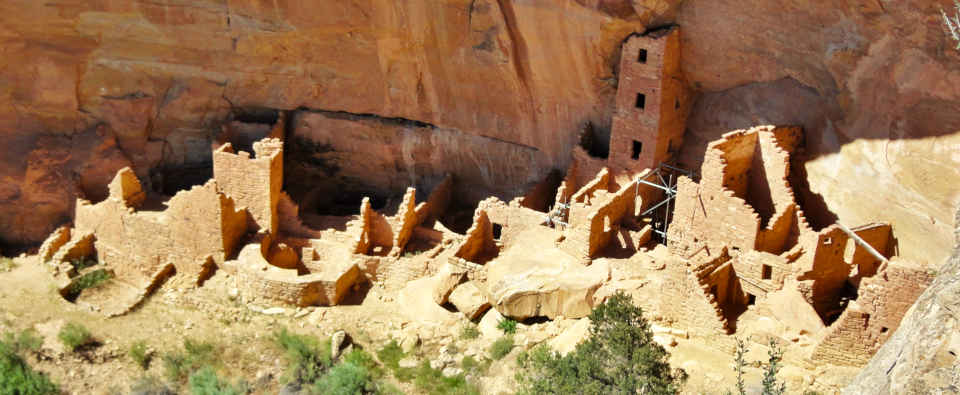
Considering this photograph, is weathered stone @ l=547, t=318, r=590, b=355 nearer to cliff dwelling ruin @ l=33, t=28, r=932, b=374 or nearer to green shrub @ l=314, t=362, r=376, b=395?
cliff dwelling ruin @ l=33, t=28, r=932, b=374

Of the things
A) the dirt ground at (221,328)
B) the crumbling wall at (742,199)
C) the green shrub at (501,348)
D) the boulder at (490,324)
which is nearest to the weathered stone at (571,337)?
the dirt ground at (221,328)

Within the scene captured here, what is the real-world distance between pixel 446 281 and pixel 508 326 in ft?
5.14

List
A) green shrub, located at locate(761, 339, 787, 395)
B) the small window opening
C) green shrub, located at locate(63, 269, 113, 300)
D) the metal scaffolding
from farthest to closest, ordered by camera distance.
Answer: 1. green shrub, located at locate(63, 269, 113, 300)
2. the small window opening
3. the metal scaffolding
4. green shrub, located at locate(761, 339, 787, 395)

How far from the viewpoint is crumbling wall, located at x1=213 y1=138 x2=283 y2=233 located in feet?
63.2

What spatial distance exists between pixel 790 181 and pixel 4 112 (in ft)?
50.2

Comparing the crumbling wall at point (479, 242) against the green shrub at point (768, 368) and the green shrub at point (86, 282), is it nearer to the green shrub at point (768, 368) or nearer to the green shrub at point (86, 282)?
the green shrub at point (768, 368)

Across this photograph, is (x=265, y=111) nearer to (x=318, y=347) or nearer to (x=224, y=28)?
(x=224, y=28)

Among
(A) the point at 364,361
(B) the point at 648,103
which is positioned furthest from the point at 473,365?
(B) the point at 648,103

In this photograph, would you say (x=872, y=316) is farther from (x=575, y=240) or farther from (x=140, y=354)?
(x=140, y=354)

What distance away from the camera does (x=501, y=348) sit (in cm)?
1631

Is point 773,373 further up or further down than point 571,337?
further up

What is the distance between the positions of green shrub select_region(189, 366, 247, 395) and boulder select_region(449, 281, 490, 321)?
371 cm

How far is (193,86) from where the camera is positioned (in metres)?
21.5

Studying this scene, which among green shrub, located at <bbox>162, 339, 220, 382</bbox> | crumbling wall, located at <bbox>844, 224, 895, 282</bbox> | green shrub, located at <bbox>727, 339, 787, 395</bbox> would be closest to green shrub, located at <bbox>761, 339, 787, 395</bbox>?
green shrub, located at <bbox>727, 339, 787, 395</bbox>
